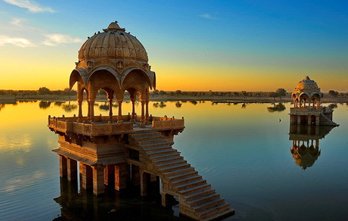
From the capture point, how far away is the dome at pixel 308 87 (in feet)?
183

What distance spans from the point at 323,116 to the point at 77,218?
4681cm

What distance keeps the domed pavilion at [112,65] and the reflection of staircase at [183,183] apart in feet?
13.4

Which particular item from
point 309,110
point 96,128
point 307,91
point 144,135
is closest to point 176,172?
point 144,135

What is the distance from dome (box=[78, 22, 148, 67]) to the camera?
65.0 feet

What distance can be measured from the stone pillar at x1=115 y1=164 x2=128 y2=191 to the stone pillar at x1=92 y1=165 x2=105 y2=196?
107 cm

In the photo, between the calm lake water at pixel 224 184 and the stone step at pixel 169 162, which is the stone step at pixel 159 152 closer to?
the stone step at pixel 169 162

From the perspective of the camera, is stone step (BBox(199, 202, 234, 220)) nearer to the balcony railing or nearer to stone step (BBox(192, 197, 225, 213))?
stone step (BBox(192, 197, 225, 213))

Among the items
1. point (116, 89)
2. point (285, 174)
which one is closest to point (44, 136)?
point (116, 89)

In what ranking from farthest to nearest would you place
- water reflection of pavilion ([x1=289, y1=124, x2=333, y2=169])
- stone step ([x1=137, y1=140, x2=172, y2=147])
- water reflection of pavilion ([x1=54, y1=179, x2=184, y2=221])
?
1. water reflection of pavilion ([x1=289, y1=124, x2=333, y2=169])
2. stone step ([x1=137, y1=140, x2=172, y2=147])
3. water reflection of pavilion ([x1=54, y1=179, x2=184, y2=221])

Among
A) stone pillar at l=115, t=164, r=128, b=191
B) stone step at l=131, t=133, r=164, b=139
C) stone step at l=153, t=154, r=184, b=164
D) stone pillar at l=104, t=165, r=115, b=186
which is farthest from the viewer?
stone pillar at l=104, t=165, r=115, b=186

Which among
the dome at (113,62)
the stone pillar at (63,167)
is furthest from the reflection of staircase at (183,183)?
the stone pillar at (63,167)

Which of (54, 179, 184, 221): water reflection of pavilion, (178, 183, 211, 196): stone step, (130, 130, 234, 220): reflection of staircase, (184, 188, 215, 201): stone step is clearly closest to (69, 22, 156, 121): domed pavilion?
(130, 130, 234, 220): reflection of staircase

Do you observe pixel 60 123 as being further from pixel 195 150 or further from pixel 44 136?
pixel 44 136

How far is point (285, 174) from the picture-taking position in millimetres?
23609
